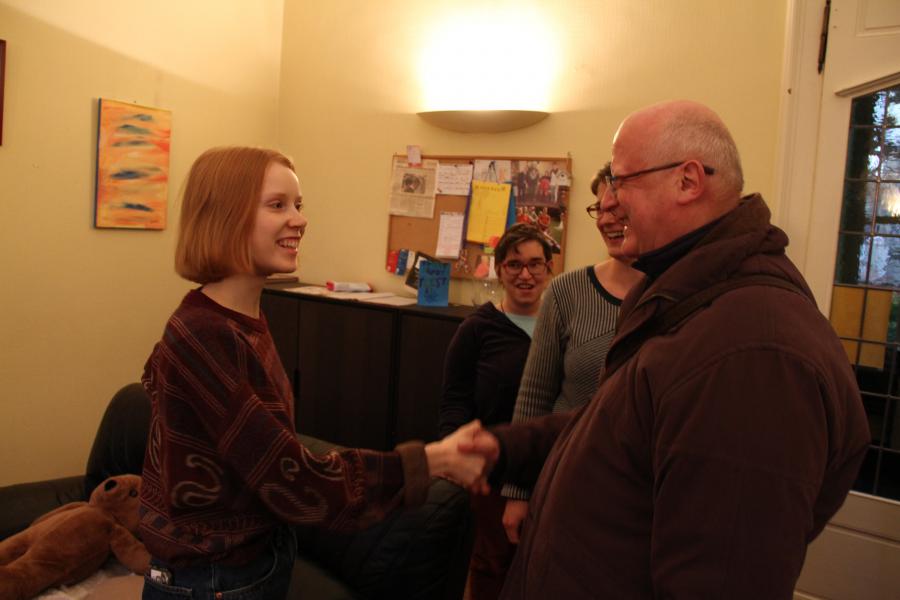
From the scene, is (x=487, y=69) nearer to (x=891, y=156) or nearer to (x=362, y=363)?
(x=362, y=363)

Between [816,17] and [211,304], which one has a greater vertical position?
[816,17]

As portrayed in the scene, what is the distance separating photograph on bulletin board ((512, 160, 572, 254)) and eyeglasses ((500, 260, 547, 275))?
0.91 m

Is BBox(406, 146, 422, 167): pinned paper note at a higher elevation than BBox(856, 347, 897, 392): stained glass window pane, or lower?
higher

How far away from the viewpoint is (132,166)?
3.27m

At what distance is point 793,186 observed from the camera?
2430 millimetres

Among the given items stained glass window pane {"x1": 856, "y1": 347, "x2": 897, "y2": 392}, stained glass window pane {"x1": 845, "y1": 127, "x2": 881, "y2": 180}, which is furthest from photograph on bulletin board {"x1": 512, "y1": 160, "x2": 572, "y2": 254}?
stained glass window pane {"x1": 856, "y1": 347, "x2": 897, "y2": 392}

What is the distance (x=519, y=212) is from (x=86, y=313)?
88.5 inches

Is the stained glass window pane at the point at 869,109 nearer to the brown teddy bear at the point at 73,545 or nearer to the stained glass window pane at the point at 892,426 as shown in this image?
the stained glass window pane at the point at 892,426

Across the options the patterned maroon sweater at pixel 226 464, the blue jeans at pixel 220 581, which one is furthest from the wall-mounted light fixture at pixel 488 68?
the blue jeans at pixel 220 581

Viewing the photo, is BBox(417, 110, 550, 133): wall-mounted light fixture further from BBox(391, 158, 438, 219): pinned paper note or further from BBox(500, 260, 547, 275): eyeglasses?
BBox(500, 260, 547, 275): eyeglasses

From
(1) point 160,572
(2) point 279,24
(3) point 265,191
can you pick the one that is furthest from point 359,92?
(1) point 160,572

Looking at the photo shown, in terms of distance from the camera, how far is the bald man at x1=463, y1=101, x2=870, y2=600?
785 mm

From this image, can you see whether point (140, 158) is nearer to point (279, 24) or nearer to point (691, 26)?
point (279, 24)

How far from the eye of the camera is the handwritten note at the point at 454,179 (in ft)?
11.0
